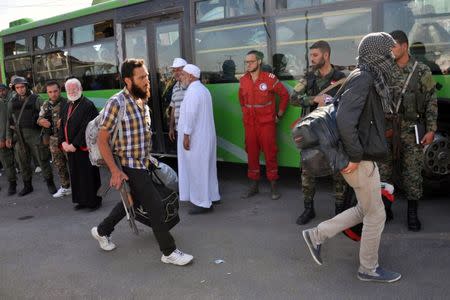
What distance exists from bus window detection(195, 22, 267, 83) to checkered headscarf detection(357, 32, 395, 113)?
3.00m

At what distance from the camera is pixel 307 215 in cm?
514

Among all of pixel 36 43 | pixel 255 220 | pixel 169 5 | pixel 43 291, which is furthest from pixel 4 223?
pixel 36 43

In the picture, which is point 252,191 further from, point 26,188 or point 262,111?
point 26,188

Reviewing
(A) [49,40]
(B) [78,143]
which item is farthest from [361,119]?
(A) [49,40]

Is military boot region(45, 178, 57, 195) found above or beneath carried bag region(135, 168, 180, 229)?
beneath

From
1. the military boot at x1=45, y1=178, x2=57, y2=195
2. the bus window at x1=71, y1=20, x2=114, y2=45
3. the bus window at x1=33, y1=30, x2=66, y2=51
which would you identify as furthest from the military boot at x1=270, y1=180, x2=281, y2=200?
the bus window at x1=33, y1=30, x2=66, y2=51

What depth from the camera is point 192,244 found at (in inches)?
189

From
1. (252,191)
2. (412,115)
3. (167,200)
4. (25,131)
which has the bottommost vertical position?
(252,191)

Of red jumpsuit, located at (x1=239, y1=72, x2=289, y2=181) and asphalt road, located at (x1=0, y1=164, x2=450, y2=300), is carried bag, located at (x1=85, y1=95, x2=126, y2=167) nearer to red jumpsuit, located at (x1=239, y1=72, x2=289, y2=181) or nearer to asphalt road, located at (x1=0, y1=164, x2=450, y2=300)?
asphalt road, located at (x1=0, y1=164, x2=450, y2=300)

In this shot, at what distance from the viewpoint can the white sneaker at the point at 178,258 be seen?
4238 millimetres

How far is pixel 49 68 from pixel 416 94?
7.56 metres

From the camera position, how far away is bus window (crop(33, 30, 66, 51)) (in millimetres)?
9141

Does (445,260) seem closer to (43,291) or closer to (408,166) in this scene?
(408,166)

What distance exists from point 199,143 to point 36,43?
19.1 ft
